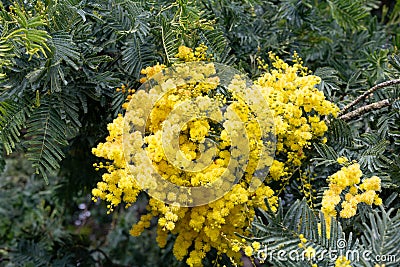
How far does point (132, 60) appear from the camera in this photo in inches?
58.3

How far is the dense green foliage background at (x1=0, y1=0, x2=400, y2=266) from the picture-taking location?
1330 mm

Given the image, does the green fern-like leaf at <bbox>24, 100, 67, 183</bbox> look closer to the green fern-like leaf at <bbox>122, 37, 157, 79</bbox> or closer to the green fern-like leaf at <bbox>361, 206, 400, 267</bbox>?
the green fern-like leaf at <bbox>122, 37, 157, 79</bbox>

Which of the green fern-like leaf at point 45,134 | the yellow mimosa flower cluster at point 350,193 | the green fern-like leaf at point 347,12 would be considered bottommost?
the green fern-like leaf at point 45,134

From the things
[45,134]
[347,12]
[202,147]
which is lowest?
[45,134]

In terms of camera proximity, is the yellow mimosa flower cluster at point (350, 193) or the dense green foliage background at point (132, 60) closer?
the yellow mimosa flower cluster at point (350, 193)

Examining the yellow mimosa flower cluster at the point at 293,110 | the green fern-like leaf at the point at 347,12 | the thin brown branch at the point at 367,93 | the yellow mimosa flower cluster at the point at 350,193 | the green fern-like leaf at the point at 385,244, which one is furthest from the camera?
the green fern-like leaf at the point at 347,12

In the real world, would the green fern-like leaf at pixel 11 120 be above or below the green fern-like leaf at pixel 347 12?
below

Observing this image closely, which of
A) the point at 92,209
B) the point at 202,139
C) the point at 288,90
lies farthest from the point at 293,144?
the point at 92,209

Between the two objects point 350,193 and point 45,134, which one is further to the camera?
point 45,134

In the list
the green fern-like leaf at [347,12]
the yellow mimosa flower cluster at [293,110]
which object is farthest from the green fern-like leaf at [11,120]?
the green fern-like leaf at [347,12]

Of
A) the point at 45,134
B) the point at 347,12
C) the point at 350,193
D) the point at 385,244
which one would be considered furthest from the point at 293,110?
the point at 347,12

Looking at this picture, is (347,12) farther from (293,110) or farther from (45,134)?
(45,134)

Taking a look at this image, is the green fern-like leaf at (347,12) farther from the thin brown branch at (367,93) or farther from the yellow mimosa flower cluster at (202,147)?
the yellow mimosa flower cluster at (202,147)

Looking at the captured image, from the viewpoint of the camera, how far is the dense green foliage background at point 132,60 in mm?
1330
